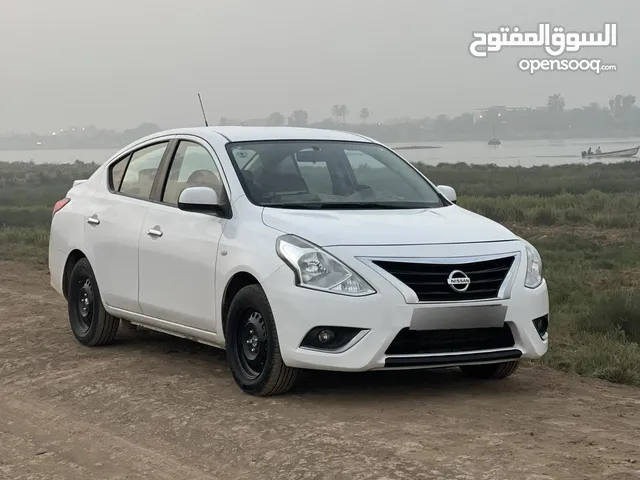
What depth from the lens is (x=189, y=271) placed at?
24.0 ft

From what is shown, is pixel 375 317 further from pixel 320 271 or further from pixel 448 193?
pixel 448 193

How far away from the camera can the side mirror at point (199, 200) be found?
23.0 feet

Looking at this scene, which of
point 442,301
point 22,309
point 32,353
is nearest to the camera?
point 442,301

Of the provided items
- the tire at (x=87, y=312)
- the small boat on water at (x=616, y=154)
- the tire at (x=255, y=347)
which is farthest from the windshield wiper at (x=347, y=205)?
the small boat on water at (x=616, y=154)

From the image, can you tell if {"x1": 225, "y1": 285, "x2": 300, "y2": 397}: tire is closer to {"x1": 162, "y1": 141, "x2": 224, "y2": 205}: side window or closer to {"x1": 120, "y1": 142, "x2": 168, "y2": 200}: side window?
{"x1": 162, "y1": 141, "x2": 224, "y2": 205}: side window

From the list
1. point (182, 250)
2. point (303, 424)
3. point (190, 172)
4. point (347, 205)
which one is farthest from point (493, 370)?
point (190, 172)

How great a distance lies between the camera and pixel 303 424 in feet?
19.6

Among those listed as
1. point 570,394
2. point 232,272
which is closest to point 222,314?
point 232,272

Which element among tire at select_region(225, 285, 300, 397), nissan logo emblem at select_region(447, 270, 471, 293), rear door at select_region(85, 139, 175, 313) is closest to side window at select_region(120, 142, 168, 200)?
rear door at select_region(85, 139, 175, 313)

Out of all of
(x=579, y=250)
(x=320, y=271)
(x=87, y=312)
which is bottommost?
(x=579, y=250)

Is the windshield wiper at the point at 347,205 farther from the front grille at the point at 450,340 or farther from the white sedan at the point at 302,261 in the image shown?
the front grille at the point at 450,340

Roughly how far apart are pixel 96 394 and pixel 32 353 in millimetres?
1852

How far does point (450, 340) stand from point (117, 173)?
3661 mm

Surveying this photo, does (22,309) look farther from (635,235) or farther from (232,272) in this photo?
(635,235)
